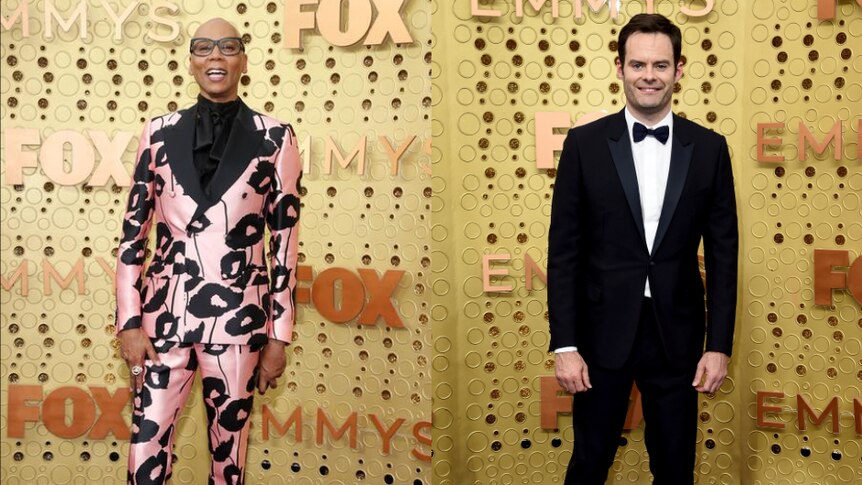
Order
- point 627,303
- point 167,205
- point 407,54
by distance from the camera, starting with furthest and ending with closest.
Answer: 1. point 407,54
2. point 167,205
3. point 627,303

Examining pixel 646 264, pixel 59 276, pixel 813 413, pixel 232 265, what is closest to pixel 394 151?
pixel 232 265

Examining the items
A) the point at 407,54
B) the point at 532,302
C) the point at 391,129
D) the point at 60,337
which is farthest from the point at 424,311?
the point at 60,337

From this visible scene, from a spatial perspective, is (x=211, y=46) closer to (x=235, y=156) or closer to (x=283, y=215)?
(x=235, y=156)

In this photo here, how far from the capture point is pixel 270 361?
267cm

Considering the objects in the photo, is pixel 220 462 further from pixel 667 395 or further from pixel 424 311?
pixel 667 395

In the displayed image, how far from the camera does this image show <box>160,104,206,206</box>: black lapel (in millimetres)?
2547

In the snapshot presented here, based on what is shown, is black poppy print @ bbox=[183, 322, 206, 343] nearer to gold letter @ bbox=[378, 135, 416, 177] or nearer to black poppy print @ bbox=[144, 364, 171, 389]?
black poppy print @ bbox=[144, 364, 171, 389]

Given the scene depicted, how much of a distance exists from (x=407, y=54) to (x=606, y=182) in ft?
4.55

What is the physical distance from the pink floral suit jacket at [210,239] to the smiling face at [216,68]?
3.6 inches

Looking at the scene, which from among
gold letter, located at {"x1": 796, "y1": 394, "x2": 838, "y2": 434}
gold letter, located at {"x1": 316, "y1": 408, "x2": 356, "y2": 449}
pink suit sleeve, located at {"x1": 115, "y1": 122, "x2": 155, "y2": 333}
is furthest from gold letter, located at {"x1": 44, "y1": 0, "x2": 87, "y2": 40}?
Answer: gold letter, located at {"x1": 796, "y1": 394, "x2": 838, "y2": 434}

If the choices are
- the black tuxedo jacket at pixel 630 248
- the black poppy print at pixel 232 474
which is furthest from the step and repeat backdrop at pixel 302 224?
the black tuxedo jacket at pixel 630 248

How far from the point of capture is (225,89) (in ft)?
8.79

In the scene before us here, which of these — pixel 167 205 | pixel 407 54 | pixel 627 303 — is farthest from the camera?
pixel 407 54

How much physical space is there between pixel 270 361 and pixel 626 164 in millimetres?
1387
